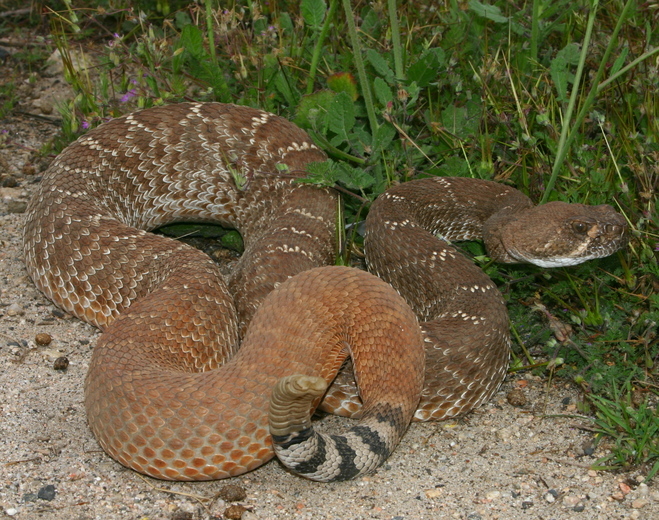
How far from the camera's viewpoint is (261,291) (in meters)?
5.09

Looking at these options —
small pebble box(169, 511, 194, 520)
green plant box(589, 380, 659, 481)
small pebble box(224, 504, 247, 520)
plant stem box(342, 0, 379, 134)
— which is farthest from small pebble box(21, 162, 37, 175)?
green plant box(589, 380, 659, 481)

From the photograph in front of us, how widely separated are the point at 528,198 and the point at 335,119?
1.50 m

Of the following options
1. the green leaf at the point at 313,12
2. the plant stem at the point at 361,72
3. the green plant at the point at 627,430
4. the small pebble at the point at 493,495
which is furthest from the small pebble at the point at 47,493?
the green leaf at the point at 313,12

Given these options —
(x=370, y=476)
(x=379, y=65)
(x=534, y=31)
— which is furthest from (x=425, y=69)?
(x=370, y=476)

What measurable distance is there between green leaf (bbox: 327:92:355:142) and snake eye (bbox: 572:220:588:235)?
1751 mm

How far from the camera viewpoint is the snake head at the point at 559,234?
4836 mm

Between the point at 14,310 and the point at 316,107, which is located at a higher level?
the point at 316,107

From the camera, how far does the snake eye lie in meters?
4.89

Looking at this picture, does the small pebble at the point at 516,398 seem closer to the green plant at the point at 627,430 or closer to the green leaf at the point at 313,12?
the green plant at the point at 627,430

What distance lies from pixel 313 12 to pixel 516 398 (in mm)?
3358

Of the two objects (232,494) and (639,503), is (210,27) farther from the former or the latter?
(639,503)

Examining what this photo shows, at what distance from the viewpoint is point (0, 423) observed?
14.3 feet

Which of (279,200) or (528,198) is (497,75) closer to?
(528,198)

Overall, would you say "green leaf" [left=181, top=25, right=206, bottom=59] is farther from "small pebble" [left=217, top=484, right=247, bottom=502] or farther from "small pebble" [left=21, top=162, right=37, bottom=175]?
"small pebble" [left=217, top=484, right=247, bottom=502]
